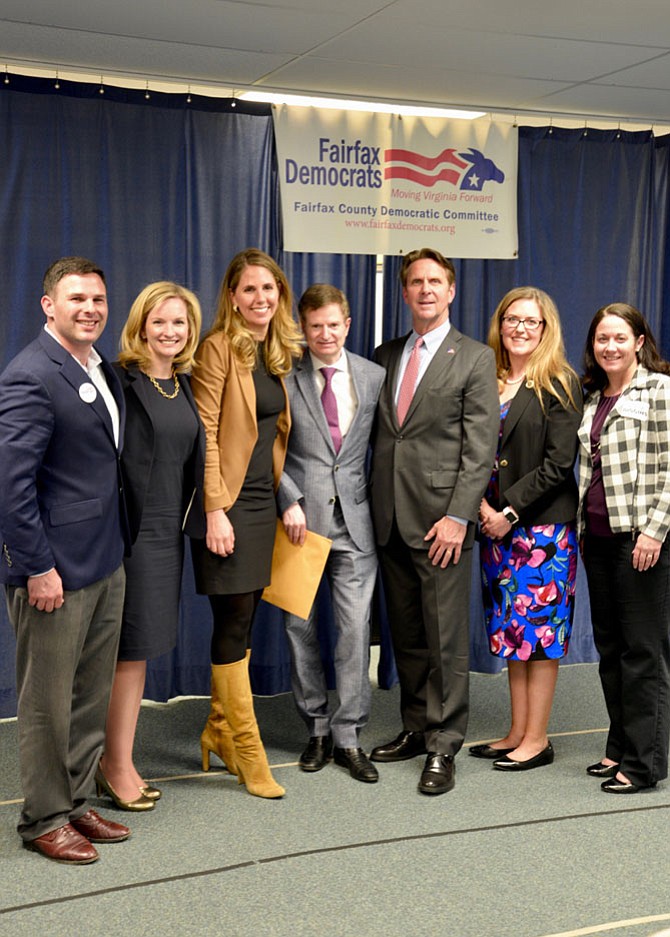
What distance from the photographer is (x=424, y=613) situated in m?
3.71

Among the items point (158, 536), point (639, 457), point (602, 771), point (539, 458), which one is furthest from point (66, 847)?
point (639, 457)

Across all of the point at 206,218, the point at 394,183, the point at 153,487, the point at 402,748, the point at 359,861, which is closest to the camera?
the point at 359,861

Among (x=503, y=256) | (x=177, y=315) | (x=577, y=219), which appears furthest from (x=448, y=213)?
(x=177, y=315)

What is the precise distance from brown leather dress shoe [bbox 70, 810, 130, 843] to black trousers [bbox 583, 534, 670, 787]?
5.34ft

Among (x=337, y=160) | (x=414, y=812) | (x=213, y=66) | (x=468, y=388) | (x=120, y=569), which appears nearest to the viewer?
(x=120, y=569)

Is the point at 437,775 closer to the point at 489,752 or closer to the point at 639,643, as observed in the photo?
the point at 489,752

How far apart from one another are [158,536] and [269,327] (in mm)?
786

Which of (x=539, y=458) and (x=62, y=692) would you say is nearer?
(x=62, y=692)

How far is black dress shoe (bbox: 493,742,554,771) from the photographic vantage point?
374cm

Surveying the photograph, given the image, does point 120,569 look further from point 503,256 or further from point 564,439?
point 503,256

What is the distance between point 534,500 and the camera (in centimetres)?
362

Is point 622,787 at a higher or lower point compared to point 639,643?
lower

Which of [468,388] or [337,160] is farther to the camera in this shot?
[337,160]

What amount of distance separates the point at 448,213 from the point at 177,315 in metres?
1.86
